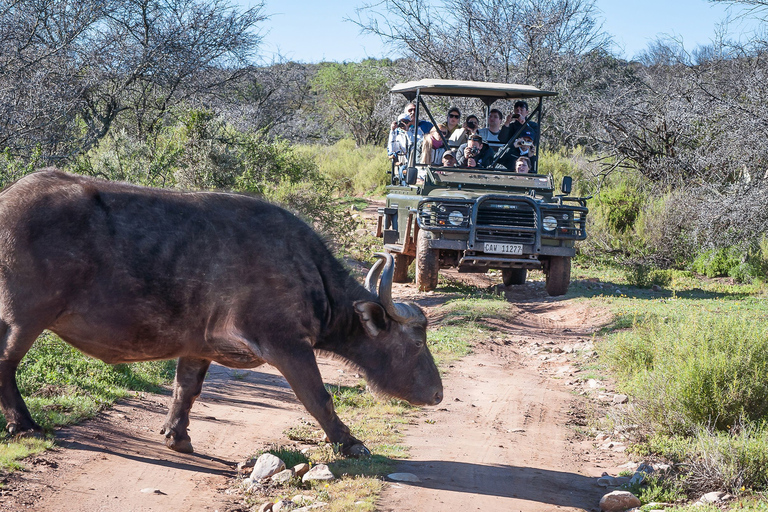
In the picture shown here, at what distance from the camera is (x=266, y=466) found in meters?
5.03

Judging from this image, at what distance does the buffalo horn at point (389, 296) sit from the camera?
5484 mm

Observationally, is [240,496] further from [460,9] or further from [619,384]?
[460,9]

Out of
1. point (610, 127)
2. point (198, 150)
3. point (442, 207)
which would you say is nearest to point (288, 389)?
point (442, 207)

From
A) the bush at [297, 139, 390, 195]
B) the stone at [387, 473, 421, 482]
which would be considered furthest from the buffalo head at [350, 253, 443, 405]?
the bush at [297, 139, 390, 195]

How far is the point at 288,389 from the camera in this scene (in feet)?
26.0

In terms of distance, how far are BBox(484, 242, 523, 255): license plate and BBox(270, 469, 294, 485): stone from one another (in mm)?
7752

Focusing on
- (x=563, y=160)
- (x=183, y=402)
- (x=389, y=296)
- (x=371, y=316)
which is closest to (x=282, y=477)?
(x=183, y=402)

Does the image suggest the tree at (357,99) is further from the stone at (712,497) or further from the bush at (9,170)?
the stone at (712,497)

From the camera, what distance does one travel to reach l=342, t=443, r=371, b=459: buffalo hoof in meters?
5.43

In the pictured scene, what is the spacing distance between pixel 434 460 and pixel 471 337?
480cm

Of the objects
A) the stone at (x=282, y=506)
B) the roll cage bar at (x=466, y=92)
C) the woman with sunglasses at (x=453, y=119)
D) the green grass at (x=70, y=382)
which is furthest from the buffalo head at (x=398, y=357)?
the woman with sunglasses at (x=453, y=119)

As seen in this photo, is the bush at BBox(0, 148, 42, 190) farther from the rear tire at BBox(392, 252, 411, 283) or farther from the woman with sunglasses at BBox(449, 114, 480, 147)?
the woman with sunglasses at BBox(449, 114, 480, 147)

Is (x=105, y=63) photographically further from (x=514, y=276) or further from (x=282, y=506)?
(x=282, y=506)

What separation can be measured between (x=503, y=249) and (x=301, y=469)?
774cm
